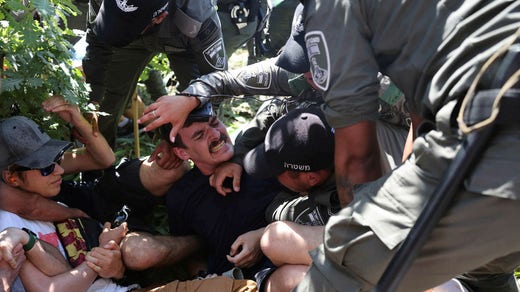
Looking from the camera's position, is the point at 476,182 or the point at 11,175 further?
the point at 11,175

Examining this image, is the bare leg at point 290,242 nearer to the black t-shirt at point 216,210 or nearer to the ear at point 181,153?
the black t-shirt at point 216,210

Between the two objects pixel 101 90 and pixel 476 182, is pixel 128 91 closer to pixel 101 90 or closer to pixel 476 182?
pixel 101 90

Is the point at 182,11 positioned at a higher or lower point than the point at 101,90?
higher

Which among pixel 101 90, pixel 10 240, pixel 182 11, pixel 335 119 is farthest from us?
pixel 101 90

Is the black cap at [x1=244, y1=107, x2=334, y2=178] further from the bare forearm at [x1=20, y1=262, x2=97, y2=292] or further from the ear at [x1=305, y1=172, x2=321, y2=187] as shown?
the bare forearm at [x1=20, y1=262, x2=97, y2=292]

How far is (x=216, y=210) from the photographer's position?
11.6 feet

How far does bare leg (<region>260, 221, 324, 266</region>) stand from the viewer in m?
2.96

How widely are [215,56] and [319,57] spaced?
2.07m

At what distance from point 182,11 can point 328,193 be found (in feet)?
5.46

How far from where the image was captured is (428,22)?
2.04 metres

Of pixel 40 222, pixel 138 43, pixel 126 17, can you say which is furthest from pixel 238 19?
pixel 40 222

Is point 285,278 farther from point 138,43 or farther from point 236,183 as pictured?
point 138,43

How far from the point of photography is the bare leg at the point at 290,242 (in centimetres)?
296

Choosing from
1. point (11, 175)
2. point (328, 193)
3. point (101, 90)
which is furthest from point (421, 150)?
point (101, 90)
